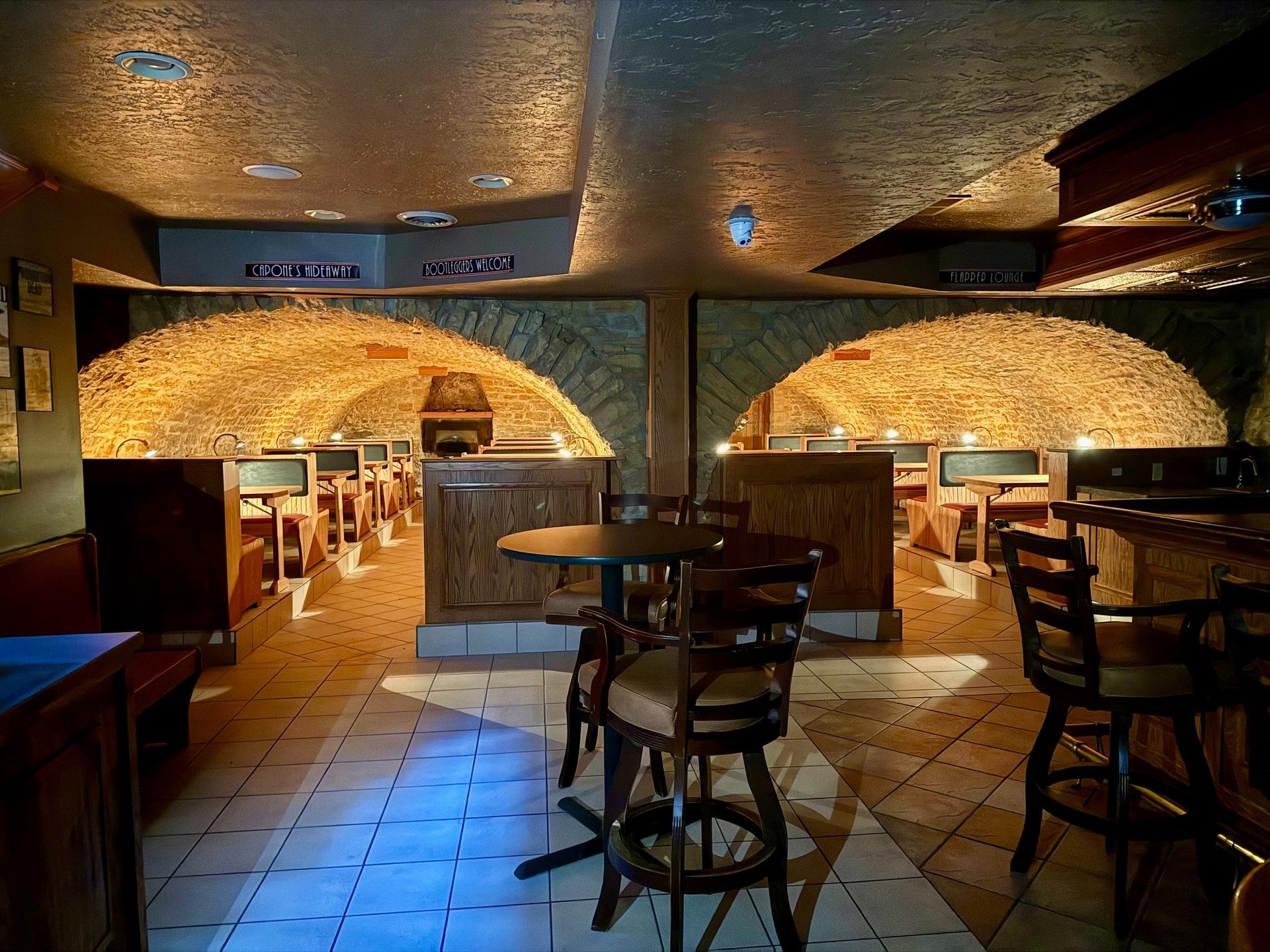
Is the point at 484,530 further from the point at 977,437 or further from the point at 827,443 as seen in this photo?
the point at 827,443

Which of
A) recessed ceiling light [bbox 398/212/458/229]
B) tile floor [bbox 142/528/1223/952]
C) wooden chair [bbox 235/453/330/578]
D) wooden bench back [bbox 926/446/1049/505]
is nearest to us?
tile floor [bbox 142/528/1223/952]

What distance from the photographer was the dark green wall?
333cm

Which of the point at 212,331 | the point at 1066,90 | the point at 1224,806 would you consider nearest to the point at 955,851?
the point at 1224,806

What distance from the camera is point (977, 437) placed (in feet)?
33.1

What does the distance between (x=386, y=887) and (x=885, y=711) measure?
2.49 meters

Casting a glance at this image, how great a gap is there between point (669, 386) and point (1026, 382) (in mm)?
Result: 4630

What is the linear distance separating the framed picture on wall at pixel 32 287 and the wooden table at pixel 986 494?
620 centimetres

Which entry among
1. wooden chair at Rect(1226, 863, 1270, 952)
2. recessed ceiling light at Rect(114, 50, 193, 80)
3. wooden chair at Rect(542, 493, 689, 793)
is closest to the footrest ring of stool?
wooden chair at Rect(542, 493, 689, 793)

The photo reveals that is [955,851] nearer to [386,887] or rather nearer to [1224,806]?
[1224,806]

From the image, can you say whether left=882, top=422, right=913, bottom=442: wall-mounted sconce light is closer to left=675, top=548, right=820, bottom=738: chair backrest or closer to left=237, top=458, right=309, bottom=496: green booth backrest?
left=237, top=458, right=309, bottom=496: green booth backrest

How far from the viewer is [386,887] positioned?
8.14 feet

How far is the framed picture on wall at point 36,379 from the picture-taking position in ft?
11.1

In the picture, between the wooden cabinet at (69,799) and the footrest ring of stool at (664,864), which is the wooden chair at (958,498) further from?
the wooden cabinet at (69,799)

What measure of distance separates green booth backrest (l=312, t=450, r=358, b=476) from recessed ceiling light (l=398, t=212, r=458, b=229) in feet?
14.8
